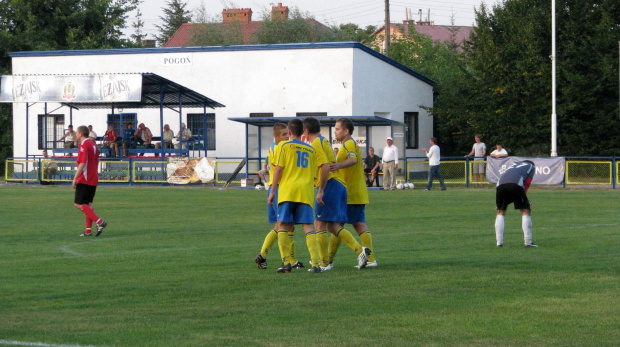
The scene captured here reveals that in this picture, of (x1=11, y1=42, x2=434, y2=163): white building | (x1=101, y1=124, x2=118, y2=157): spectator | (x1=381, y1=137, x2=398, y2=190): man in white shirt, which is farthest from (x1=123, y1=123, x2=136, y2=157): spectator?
(x1=381, y1=137, x2=398, y2=190): man in white shirt

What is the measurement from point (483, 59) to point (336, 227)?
34.0m

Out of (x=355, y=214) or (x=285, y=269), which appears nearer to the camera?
(x=285, y=269)

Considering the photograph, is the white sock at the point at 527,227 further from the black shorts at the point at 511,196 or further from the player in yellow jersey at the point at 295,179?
the player in yellow jersey at the point at 295,179

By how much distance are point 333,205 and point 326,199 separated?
0.11 metres

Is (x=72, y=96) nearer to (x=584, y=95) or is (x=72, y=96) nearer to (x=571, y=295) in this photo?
(x=584, y=95)

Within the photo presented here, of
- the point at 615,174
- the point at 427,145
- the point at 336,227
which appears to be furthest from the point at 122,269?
the point at 427,145

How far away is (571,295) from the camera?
362 inches

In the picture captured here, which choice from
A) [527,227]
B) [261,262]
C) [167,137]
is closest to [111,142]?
[167,137]

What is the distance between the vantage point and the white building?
41.5 meters

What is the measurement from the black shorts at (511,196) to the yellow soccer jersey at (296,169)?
3.99 metres

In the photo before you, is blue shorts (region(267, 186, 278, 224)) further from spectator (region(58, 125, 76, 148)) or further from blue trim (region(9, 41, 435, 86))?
spectator (region(58, 125, 76, 148))

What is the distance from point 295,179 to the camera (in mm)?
10719

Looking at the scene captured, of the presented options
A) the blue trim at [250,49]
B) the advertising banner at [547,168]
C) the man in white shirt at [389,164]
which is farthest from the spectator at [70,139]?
the advertising banner at [547,168]

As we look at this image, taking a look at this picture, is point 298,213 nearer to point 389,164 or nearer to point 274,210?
point 274,210
